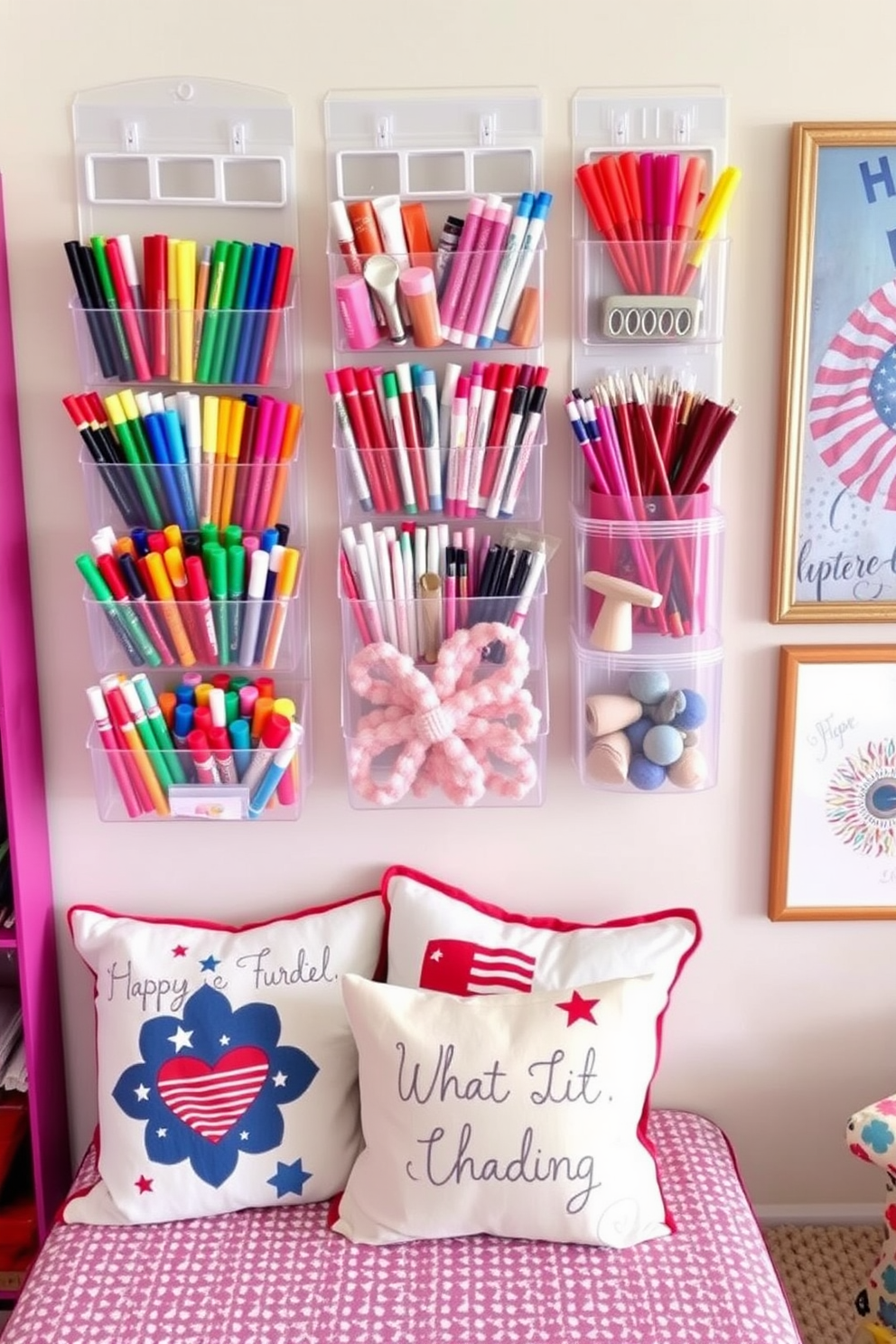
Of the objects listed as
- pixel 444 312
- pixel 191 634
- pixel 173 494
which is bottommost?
pixel 191 634

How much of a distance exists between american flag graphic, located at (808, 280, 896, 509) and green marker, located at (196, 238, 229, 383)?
2.34 feet

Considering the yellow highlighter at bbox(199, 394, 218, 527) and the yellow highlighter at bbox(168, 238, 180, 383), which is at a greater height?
the yellow highlighter at bbox(168, 238, 180, 383)

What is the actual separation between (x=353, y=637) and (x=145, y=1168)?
70cm

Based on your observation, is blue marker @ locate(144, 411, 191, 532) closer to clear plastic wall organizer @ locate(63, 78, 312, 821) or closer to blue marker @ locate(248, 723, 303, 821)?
clear plastic wall organizer @ locate(63, 78, 312, 821)

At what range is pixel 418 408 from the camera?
1.31m

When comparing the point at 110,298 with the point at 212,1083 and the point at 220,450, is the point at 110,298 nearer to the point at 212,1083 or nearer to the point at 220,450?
the point at 220,450

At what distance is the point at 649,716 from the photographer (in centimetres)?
138

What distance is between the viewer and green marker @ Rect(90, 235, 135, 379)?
1275 millimetres

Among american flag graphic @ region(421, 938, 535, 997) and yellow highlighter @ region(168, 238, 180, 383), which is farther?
american flag graphic @ region(421, 938, 535, 997)

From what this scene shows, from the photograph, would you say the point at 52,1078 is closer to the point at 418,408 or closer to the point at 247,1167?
the point at 247,1167

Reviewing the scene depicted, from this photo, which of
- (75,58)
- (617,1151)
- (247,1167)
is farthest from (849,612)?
(75,58)

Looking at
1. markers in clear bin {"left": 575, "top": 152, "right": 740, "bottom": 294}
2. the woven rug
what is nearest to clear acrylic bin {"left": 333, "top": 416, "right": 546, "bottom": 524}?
markers in clear bin {"left": 575, "top": 152, "right": 740, "bottom": 294}

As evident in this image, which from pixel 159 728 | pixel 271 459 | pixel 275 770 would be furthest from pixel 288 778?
pixel 271 459

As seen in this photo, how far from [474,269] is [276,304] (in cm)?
23
